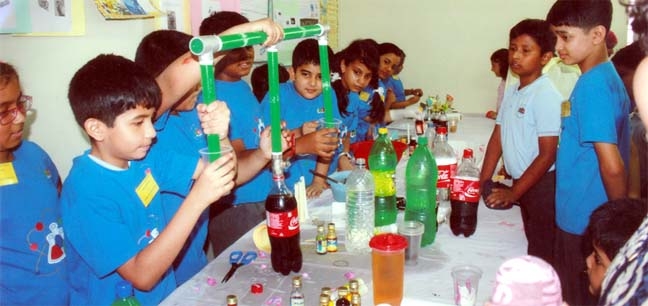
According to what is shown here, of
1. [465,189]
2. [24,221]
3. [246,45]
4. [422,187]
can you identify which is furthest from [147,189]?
[465,189]

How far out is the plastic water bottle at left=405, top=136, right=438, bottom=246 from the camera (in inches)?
71.1

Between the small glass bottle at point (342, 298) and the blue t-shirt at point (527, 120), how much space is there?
153cm

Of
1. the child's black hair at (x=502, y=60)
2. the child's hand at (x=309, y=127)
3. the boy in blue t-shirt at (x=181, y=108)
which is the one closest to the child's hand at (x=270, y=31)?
the boy in blue t-shirt at (x=181, y=108)

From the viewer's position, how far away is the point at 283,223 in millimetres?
1479

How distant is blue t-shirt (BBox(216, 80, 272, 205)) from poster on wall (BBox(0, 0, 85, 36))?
662 mm

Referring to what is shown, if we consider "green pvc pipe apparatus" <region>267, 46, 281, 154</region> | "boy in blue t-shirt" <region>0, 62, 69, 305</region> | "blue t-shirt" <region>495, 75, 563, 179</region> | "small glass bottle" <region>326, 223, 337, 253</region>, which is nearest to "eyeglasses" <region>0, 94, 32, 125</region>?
"boy in blue t-shirt" <region>0, 62, 69, 305</region>

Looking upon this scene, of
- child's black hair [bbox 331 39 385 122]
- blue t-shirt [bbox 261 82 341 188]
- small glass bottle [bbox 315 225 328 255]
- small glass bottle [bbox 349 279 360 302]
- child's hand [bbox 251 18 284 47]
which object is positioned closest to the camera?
small glass bottle [bbox 349 279 360 302]

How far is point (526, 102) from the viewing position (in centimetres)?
257

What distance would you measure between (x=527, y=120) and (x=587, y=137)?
57 centimetres

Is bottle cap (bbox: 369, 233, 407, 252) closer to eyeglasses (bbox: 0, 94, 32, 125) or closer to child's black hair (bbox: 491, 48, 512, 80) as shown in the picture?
eyeglasses (bbox: 0, 94, 32, 125)

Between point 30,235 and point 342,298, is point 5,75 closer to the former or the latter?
point 30,235

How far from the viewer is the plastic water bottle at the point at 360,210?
1.71 metres

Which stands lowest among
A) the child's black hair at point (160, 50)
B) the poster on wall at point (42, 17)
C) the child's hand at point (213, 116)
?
the child's hand at point (213, 116)

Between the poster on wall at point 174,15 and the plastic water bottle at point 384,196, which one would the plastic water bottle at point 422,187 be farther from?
the poster on wall at point 174,15
